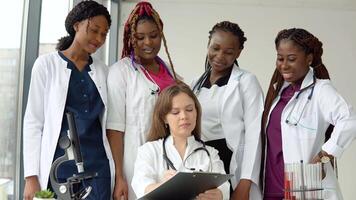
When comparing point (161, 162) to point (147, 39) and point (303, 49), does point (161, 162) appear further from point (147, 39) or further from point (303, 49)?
point (303, 49)

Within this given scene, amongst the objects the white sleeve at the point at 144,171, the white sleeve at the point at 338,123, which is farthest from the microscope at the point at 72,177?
the white sleeve at the point at 338,123

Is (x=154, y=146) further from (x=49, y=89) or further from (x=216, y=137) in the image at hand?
(x=49, y=89)

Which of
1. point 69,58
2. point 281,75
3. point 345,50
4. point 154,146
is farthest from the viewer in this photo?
point 345,50

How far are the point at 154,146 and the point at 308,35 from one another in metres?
0.91

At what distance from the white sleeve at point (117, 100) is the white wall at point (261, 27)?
245cm

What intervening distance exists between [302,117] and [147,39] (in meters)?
0.81

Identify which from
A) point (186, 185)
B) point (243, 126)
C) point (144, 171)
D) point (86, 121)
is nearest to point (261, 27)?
point (243, 126)

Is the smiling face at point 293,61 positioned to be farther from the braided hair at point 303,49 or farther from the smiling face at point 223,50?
the smiling face at point 223,50

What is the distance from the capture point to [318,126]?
1.90 m

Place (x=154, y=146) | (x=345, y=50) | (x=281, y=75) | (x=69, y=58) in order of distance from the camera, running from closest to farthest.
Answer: (x=154, y=146) → (x=69, y=58) → (x=281, y=75) → (x=345, y=50)

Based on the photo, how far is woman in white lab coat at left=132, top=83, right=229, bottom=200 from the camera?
1721mm

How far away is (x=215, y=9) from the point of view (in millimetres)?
4492

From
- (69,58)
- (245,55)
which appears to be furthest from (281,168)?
(245,55)

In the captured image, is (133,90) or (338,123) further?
(133,90)
